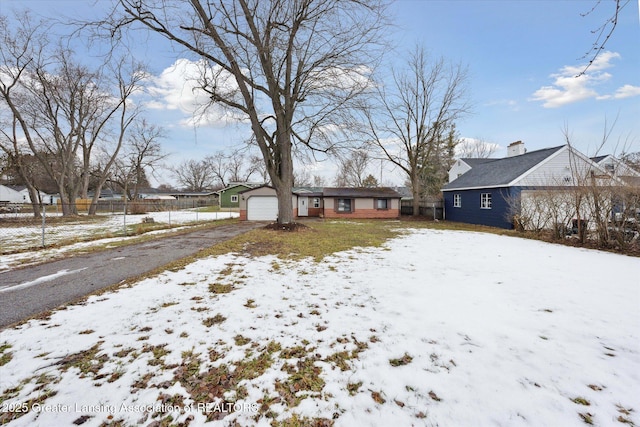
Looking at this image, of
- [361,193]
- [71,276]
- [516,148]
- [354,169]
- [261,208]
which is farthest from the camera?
[354,169]

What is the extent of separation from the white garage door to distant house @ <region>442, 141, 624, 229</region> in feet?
45.2

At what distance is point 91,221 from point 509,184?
27.0m

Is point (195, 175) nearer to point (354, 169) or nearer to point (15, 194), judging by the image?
point (15, 194)

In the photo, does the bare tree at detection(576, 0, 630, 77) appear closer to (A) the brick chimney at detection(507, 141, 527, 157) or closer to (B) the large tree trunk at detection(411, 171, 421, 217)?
(B) the large tree trunk at detection(411, 171, 421, 217)

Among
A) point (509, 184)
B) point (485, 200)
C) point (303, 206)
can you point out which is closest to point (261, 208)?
point (303, 206)

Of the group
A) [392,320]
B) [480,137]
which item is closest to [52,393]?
[392,320]

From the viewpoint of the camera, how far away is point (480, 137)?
120 ft

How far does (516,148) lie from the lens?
66.6 ft

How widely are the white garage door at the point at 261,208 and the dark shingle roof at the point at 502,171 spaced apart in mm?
13736

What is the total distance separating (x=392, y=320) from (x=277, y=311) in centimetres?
162

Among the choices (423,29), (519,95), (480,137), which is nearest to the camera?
(423,29)

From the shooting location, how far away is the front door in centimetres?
2353

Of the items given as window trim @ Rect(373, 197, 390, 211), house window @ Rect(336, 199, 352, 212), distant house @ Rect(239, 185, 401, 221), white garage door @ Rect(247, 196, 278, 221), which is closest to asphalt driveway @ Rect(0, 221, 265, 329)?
white garage door @ Rect(247, 196, 278, 221)

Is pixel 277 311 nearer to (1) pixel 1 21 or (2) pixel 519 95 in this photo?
(2) pixel 519 95
